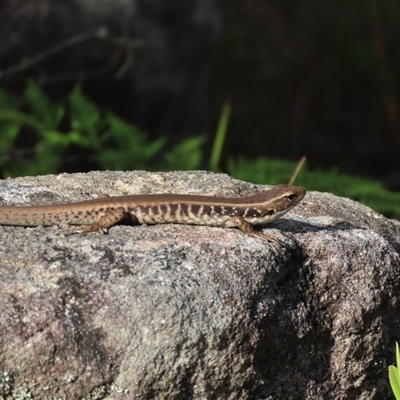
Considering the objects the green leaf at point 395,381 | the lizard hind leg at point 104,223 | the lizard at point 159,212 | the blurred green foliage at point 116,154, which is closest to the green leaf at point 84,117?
the blurred green foliage at point 116,154

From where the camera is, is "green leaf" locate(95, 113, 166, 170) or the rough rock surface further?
"green leaf" locate(95, 113, 166, 170)

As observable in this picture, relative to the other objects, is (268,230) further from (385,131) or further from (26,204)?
(385,131)

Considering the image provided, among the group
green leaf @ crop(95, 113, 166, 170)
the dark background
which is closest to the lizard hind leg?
green leaf @ crop(95, 113, 166, 170)

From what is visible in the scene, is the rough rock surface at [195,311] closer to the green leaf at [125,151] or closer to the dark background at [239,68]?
the green leaf at [125,151]

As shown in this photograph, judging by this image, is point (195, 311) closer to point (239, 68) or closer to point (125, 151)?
point (125, 151)

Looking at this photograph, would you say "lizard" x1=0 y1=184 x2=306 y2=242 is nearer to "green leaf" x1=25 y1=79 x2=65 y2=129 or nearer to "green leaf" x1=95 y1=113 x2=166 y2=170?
"green leaf" x1=95 y1=113 x2=166 y2=170

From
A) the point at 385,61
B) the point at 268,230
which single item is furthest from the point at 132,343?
the point at 385,61

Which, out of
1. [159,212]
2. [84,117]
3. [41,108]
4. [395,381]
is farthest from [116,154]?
[395,381]
